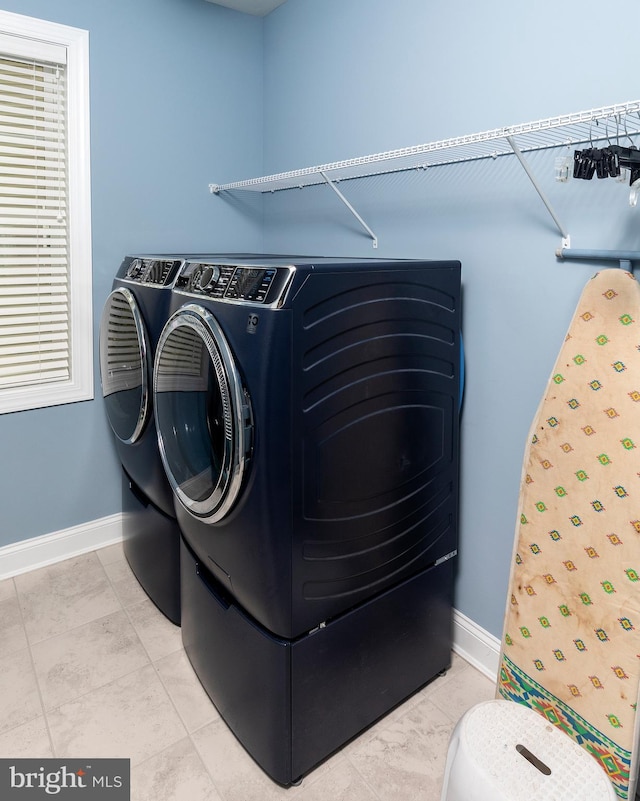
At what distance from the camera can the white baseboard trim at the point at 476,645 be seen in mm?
1912

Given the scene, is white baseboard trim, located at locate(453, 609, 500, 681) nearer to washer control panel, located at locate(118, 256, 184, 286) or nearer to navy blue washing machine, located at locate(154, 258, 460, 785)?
navy blue washing machine, located at locate(154, 258, 460, 785)

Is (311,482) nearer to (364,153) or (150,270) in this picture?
(150,270)

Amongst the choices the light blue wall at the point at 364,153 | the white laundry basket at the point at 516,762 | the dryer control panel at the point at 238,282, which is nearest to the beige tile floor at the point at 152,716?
the white laundry basket at the point at 516,762

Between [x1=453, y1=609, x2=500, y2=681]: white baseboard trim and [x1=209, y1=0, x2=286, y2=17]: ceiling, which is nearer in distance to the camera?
[x1=453, y1=609, x2=500, y2=681]: white baseboard trim

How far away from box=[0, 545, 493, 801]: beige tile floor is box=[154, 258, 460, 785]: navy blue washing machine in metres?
0.07

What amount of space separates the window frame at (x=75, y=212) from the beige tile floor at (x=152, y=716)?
2.87ft

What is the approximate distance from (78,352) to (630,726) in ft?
7.87

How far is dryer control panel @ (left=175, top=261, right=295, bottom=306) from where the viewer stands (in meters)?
1.33

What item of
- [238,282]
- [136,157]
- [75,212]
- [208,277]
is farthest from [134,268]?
[238,282]

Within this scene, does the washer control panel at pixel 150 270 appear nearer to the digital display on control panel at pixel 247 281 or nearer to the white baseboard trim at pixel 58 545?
the digital display on control panel at pixel 247 281

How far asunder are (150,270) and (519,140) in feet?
4.27

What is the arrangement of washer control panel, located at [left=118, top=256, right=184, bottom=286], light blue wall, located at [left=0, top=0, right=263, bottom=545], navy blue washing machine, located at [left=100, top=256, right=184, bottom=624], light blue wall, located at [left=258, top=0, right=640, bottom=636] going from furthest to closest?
light blue wall, located at [left=0, top=0, right=263, bottom=545] → navy blue washing machine, located at [left=100, top=256, right=184, bottom=624] → washer control panel, located at [left=118, top=256, right=184, bottom=286] → light blue wall, located at [left=258, top=0, right=640, bottom=636]

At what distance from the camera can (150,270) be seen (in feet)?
6.79

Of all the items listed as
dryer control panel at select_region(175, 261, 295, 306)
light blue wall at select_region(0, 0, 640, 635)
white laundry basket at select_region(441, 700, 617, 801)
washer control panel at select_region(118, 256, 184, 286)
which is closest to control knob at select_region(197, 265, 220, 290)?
dryer control panel at select_region(175, 261, 295, 306)
